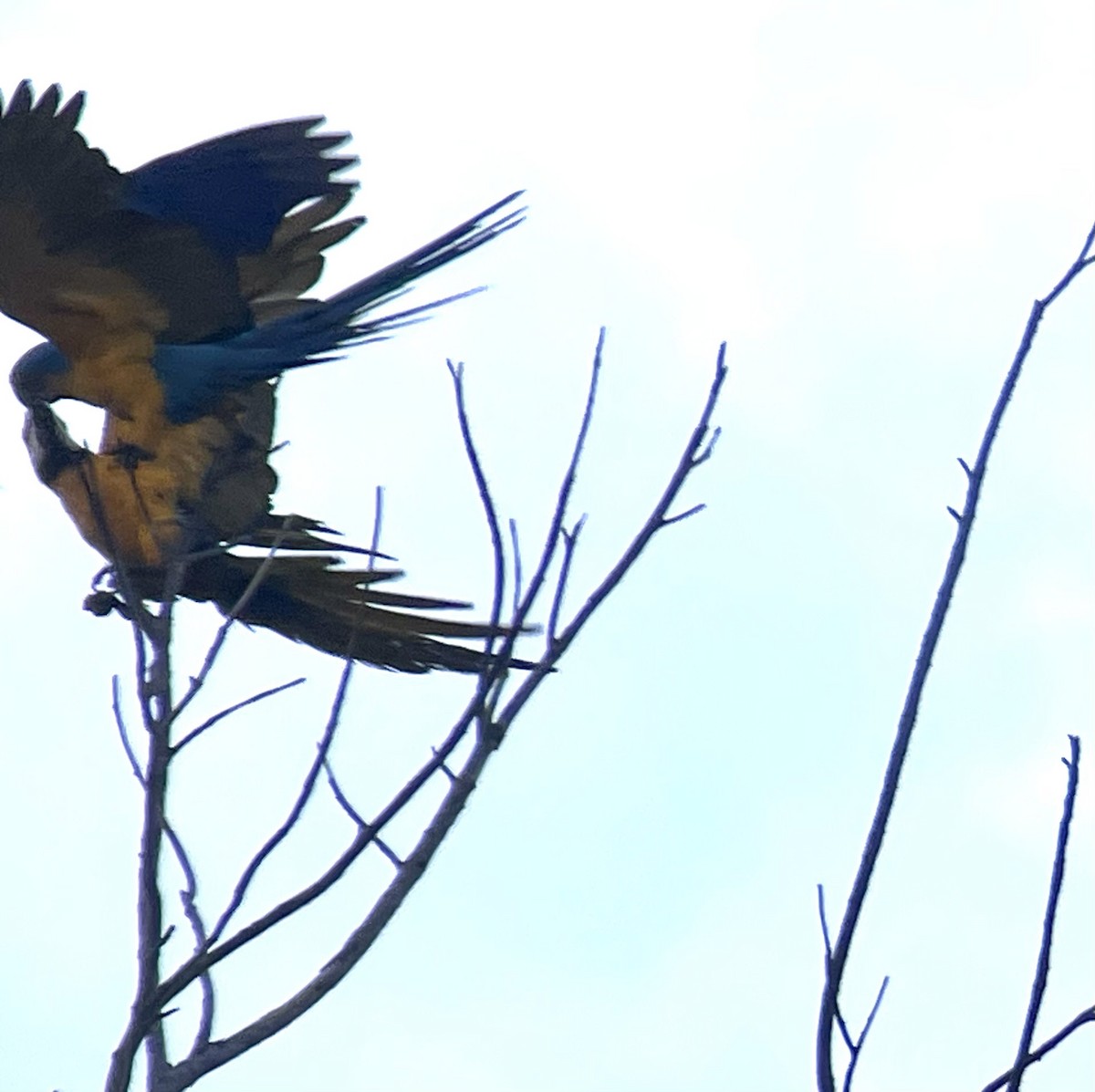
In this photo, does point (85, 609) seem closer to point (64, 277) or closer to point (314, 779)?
point (64, 277)

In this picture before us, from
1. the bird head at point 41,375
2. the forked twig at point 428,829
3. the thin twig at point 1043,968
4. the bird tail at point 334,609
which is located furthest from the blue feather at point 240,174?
the thin twig at point 1043,968

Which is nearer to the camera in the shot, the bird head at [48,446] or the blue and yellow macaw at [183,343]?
the blue and yellow macaw at [183,343]

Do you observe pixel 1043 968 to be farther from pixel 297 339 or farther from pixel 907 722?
pixel 297 339

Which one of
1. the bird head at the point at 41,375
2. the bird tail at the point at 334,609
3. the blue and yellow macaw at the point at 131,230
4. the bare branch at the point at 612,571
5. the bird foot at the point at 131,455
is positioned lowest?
the bare branch at the point at 612,571

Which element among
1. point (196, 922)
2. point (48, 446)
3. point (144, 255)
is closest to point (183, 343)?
point (144, 255)

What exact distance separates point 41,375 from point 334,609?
90cm

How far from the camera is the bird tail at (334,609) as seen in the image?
13.0ft

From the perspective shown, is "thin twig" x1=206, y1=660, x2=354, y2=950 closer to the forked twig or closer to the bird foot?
the forked twig

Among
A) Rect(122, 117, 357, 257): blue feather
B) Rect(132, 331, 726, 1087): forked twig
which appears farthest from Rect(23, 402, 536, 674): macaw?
Rect(132, 331, 726, 1087): forked twig

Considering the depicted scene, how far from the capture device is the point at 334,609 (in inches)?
165

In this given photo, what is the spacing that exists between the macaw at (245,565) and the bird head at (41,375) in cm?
5

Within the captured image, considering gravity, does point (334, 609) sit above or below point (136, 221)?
below

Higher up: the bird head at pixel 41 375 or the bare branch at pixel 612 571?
the bird head at pixel 41 375

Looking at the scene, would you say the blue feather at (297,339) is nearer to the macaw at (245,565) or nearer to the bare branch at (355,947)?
the macaw at (245,565)
